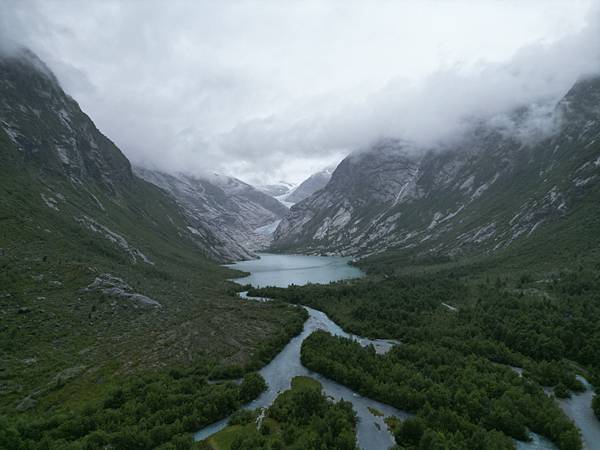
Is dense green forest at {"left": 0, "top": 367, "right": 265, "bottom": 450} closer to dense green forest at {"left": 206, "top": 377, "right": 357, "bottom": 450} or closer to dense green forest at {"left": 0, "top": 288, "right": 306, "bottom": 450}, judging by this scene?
dense green forest at {"left": 0, "top": 288, "right": 306, "bottom": 450}

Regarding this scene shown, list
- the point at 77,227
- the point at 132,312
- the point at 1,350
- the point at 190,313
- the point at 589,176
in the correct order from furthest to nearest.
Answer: the point at 589,176, the point at 77,227, the point at 190,313, the point at 132,312, the point at 1,350

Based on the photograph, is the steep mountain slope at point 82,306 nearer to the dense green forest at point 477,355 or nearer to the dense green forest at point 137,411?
the dense green forest at point 137,411

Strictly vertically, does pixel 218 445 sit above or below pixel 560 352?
below

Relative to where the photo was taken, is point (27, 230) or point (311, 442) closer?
point (311, 442)

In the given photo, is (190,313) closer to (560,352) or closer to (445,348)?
(445,348)

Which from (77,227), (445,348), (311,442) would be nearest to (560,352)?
(445,348)

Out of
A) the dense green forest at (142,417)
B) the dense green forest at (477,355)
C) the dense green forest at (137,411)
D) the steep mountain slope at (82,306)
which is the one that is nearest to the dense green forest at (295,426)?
the dense green forest at (142,417)

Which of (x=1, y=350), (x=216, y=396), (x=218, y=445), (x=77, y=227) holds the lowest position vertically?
(x=218, y=445)
